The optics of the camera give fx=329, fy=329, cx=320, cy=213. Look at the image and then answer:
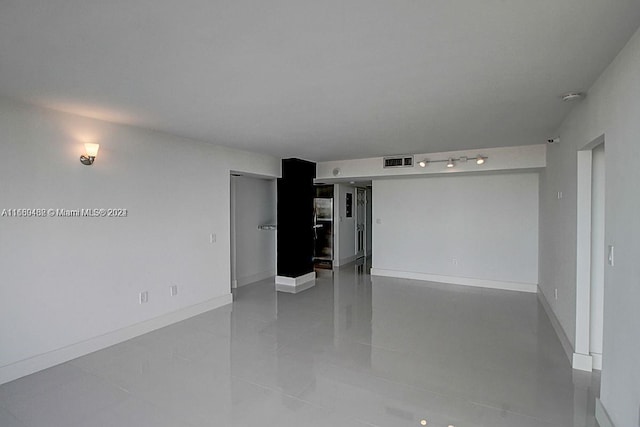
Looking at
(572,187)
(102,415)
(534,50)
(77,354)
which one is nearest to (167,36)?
(534,50)

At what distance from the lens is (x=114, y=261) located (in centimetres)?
358

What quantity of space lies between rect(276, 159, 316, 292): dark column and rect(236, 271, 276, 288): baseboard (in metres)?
0.56

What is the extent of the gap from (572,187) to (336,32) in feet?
9.20

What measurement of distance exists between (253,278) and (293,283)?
0.93 m

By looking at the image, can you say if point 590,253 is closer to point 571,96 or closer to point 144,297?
point 571,96

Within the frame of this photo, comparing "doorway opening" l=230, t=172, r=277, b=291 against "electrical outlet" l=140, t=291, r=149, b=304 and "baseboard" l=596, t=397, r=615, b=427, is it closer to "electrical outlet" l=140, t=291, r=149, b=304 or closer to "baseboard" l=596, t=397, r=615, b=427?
"electrical outlet" l=140, t=291, r=149, b=304

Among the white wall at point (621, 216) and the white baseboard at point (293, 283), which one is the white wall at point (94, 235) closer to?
the white baseboard at point (293, 283)

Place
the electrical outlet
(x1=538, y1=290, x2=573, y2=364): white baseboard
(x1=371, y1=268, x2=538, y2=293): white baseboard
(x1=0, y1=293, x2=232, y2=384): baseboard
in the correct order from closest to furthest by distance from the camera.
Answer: (x1=0, y1=293, x2=232, y2=384): baseboard < (x1=538, y1=290, x2=573, y2=364): white baseboard < the electrical outlet < (x1=371, y1=268, x2=538, y2=293): white baseboard

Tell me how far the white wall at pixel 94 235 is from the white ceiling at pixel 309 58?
39cm

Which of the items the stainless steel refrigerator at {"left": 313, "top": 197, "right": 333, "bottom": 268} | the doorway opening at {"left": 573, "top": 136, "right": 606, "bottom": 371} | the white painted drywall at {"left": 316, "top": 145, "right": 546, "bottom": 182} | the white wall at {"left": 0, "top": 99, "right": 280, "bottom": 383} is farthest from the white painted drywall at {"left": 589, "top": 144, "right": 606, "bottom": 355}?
the stainless steel refrigerator at {"left": 313, "top": 197, "right": 333, "bottom": 268}

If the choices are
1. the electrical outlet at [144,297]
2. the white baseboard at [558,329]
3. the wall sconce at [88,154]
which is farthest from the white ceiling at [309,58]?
the white baseboard at [558,329]

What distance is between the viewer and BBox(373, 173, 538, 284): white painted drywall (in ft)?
18.7

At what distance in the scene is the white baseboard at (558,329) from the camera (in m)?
3.22

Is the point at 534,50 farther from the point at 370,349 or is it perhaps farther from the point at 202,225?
the point at 202,225
